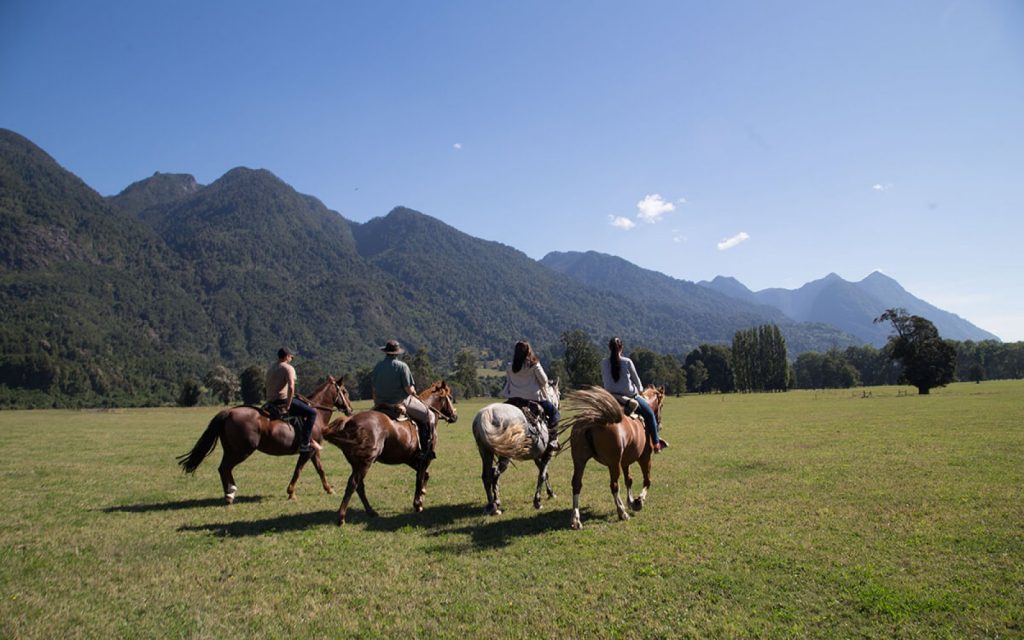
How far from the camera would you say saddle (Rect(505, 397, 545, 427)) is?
10.1m

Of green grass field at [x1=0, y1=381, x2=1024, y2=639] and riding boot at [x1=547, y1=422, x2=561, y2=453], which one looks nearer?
green grass field at [x1=0, y1=381, x2=1024, y2=639]

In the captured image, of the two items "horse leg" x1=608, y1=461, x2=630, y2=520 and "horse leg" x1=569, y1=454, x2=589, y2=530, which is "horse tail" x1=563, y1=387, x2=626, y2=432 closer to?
"horse leg" x1=569, y1=454, x2=589, y2=530

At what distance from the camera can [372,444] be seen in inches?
380

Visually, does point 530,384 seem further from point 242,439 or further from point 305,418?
point 242,439

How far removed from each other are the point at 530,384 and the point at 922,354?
64.7 m

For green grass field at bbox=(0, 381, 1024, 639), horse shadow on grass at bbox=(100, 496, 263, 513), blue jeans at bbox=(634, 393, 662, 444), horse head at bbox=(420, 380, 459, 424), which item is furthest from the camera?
horse head at bbox=(420, 380, 459, 424)

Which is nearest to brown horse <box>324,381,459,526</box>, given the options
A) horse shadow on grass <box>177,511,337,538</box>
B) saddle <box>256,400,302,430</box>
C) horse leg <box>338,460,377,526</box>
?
horse leg <box>338,460,377,526</box>

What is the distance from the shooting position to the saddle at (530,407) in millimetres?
10141

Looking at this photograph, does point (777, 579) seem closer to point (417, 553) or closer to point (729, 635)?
point (729, 635)

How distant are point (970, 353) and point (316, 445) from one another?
169 m

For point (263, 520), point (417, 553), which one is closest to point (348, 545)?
point (417, 553)

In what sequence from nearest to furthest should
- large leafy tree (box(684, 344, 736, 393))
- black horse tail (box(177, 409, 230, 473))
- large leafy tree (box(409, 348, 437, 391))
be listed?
black horse tail (box(177, 409, 230, 473))
large leafy tree (box(409, 348, 437, 391))
large leafy tree (box(684, 344, 736, 393))

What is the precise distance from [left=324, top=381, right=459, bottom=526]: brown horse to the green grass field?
585 mm

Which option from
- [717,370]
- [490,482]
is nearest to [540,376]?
[490,482]
